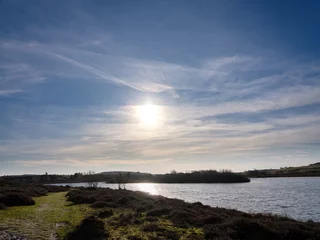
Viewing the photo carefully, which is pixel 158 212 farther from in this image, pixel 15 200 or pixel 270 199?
pixel 270 199

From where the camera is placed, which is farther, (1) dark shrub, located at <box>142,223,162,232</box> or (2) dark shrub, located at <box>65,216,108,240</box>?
(1) dark shrub, located at <box>142,223,162,232</box>

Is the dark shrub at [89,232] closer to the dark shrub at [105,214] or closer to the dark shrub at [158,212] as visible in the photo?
the dark shrub at [105,214]

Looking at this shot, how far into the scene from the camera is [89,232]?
642 inches

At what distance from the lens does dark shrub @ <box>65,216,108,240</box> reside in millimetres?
15896

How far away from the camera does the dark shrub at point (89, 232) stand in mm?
15896

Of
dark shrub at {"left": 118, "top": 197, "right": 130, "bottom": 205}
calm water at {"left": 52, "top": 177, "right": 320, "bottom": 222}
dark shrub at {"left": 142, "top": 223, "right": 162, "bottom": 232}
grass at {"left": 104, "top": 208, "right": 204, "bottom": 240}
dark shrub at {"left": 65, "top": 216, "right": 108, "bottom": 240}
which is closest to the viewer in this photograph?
dark shrub at {"left": 65, "top": 216, "right": 108, "bottom": 240}

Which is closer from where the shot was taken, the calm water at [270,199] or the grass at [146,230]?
the grass at [146,230]

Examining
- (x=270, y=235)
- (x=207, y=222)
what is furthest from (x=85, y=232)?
(x=270, y=235)

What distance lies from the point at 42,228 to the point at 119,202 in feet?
54.4

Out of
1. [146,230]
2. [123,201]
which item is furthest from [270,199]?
[146,230]

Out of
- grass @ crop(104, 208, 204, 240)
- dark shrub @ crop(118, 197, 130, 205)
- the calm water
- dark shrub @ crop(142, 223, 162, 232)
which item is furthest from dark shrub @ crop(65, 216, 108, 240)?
the calm water

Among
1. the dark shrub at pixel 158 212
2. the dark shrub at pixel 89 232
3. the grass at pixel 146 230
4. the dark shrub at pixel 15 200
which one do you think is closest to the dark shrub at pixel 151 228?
the grass at pixel 146 230

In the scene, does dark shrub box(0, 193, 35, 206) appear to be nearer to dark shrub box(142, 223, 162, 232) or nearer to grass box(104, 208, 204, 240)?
grass box(104, 208, 204, 240)

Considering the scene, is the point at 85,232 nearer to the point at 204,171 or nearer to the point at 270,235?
the point at 270,235
